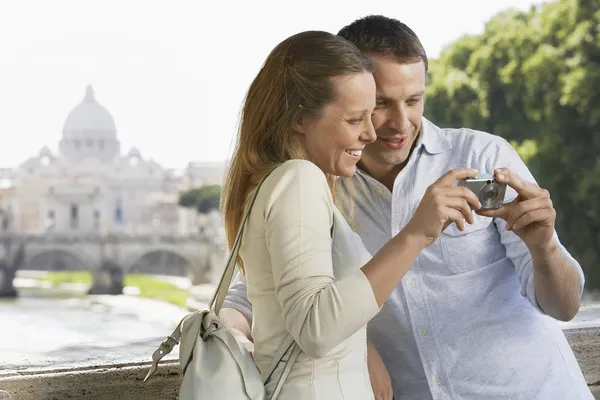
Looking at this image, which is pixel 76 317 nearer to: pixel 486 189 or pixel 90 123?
pixel 90 123

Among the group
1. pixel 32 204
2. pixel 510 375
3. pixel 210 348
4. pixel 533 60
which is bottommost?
pixel 32 204

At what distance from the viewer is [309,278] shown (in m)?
0.82

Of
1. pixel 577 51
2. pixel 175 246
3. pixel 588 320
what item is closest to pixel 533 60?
pixel 577 51

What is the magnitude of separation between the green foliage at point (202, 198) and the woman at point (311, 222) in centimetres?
3433

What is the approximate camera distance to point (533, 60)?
10867 mm

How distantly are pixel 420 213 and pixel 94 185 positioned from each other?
134 feet

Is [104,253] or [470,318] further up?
[470,318]

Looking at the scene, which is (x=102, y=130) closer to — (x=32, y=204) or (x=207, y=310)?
(x=32, y=204)

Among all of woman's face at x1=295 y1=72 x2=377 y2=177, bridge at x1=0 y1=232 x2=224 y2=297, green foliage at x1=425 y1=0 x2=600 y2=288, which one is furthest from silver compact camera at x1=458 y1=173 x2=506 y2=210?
bridge at x1=0 y1=232 x2=224 y2=297

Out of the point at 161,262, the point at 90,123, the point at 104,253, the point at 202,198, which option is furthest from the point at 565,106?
the point at 90,123

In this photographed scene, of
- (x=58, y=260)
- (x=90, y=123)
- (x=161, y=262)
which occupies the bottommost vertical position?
(x=58, y=260)

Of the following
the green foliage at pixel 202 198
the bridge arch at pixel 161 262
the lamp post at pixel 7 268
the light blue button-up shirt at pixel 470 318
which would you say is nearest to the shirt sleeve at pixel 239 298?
the light blue button-up shirt at pixel 470 318

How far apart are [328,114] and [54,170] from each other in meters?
41.6

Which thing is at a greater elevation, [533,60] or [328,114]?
[328,114]
